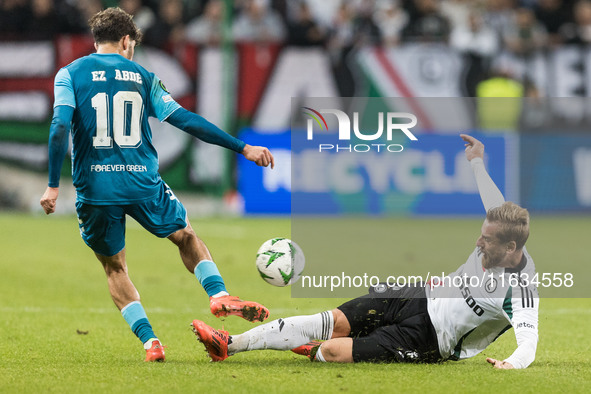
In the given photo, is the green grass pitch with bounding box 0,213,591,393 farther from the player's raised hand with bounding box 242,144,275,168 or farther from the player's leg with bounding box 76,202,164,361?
the player's raised hand with bounding box 242,144,275,168

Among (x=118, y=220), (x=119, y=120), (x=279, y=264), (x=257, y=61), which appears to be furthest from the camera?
(x=257, y=61)

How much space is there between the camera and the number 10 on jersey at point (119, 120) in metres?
5.74

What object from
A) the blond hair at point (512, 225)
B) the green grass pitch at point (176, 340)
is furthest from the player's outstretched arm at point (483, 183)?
the green grass pitch at point (176, 340)

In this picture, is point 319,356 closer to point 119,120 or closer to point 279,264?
point 279,264

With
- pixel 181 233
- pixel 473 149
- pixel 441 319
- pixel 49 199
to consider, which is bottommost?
pixel 441 319

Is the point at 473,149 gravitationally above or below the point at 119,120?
below

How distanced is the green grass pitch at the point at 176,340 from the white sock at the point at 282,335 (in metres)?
0.13

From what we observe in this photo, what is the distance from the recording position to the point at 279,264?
6.20 m

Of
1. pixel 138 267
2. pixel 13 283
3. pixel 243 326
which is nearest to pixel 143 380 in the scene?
pixel 243 326

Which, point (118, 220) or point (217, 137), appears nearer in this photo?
point (217, 137)

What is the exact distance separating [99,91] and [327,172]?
12.5 ft

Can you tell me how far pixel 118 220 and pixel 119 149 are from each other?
445 mm

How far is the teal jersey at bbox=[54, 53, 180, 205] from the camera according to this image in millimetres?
5734

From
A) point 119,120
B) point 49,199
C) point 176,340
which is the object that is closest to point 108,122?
point 119,120
